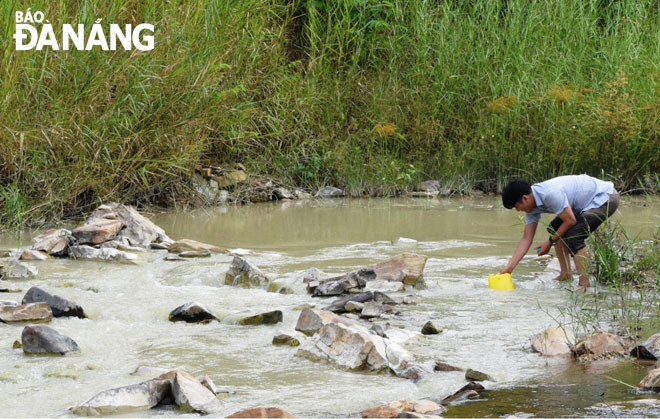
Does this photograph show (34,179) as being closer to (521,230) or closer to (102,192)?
(102,192)

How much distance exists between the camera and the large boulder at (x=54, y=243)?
6.42 metres

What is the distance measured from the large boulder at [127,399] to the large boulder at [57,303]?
1.58 m

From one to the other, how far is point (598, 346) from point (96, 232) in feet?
13.4

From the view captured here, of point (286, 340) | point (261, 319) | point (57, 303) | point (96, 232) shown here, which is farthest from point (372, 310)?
point (96, 232)

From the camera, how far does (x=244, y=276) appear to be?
5.63 metres

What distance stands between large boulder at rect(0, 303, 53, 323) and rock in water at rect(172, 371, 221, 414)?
61.7 inches

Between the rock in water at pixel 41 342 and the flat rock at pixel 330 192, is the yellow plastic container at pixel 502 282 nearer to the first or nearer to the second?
the rock in water at pixel 41 342

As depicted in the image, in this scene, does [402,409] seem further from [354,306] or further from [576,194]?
[576,194]

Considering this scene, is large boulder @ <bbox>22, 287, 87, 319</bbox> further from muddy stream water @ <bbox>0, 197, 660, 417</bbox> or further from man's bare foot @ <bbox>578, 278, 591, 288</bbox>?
man's bare foot @ <bbox>578, 278, 591, 288</bbox>

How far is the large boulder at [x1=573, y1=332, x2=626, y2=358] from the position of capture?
3.87 meters

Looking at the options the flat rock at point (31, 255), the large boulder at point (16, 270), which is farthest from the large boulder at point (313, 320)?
the flat rock at point (31, 255)

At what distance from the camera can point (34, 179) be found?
7.54 m

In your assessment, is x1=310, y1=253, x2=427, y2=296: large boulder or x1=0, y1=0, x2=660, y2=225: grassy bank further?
x1=0, y1=0, x2=660, y2=225: grassy bank

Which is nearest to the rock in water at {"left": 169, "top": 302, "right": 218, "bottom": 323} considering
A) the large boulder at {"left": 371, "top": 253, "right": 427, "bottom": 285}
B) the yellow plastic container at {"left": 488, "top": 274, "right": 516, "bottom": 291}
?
the large boulder at {"left": 371, "top": 253, "right": 427, "bottom": 285}
